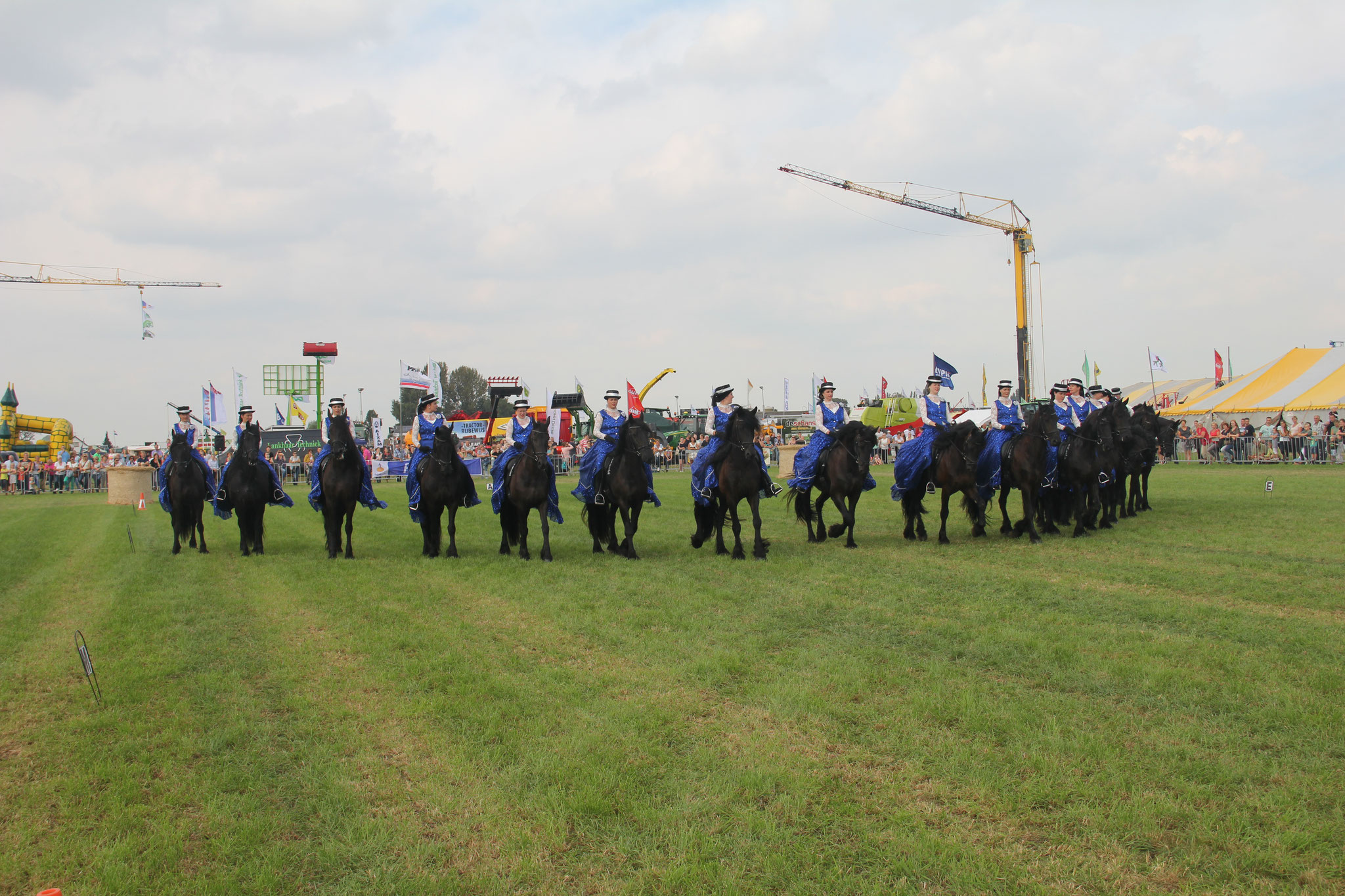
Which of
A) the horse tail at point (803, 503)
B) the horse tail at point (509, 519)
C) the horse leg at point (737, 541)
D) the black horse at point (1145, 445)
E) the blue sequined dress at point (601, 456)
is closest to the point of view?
the horse leg at point (737, 541)

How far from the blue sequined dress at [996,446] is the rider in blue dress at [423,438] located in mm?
8503

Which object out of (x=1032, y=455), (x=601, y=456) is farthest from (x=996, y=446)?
(x=601, y=456)

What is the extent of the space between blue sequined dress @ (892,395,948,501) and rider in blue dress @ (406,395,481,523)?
721cm

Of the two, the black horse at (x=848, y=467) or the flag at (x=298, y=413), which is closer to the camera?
the black horse at (x=848, y=467)

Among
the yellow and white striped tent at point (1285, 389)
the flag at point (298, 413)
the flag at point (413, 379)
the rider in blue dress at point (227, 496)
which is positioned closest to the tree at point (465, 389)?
the flag at point (298, 413)

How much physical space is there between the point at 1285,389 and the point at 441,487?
3840 cm

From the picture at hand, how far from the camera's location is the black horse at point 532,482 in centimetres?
1343

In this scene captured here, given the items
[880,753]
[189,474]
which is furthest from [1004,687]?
[189,474]

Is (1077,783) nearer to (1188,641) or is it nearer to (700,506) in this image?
(1188,641)

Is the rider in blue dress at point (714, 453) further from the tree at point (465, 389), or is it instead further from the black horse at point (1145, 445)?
the tree at point (465, 389)

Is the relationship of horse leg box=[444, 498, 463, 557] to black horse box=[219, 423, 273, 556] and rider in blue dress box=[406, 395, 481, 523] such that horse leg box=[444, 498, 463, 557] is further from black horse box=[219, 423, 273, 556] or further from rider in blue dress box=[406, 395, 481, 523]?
black horse box=[219, 423, 273, 556]

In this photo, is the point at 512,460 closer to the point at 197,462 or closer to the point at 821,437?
the point at 821,437

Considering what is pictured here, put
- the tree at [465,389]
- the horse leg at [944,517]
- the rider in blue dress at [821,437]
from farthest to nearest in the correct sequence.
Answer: the tree at [465,389] → the rider in blue dress at [821,437] → the horse leg at [944,517]

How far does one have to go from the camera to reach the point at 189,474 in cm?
1555
